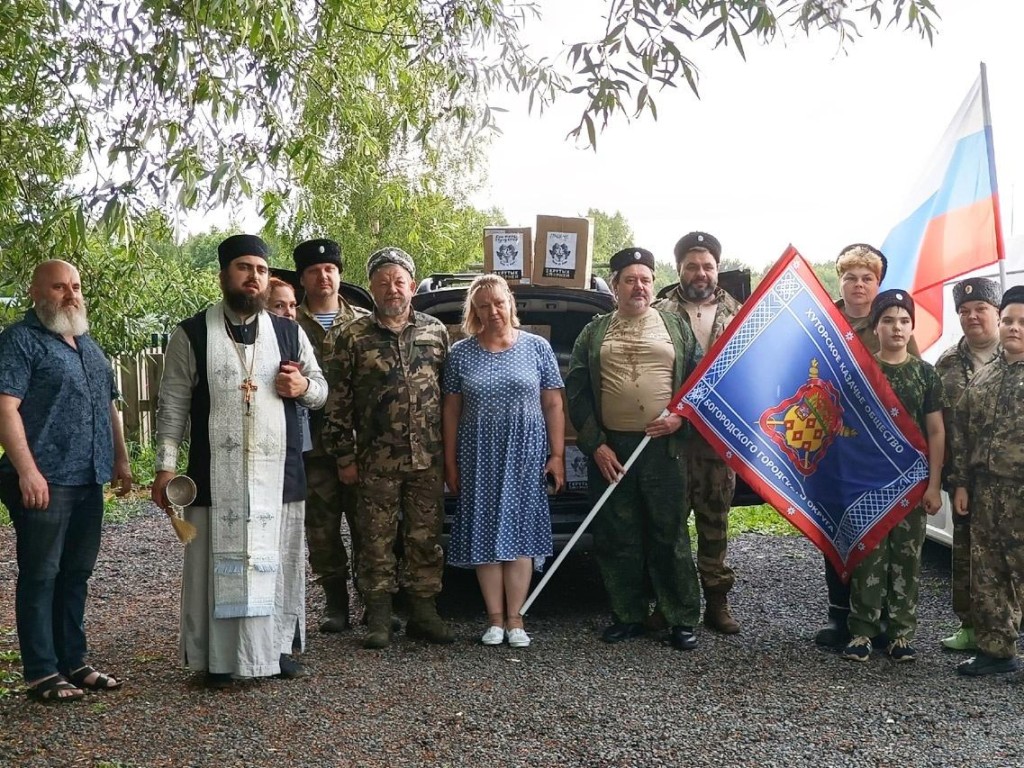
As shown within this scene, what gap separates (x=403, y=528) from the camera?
5.75 meters

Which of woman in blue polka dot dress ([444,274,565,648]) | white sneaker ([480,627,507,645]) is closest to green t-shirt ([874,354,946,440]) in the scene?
woman in blue polka dot dress ([444,274,565,648])

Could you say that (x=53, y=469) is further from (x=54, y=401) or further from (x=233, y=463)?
(x=233, y=463)

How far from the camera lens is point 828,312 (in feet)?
18.0

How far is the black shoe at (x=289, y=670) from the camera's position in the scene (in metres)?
5.06

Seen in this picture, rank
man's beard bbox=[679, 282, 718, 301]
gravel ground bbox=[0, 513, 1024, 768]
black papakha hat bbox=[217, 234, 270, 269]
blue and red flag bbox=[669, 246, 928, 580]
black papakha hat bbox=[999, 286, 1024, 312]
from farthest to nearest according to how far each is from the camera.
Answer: man's beard bbox=[679, 282, 718, 301]
blue and red flag bbox=[669, 246, 928, 580]
black papakha hat bbox=[999, 286, 1024, 312]
black papakha hat bbox=[217, 234, 270, 269]
gravel ground bbox=[0, 513, 1024, 768]

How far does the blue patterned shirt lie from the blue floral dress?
5.99 feet

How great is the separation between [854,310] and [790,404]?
68 cm

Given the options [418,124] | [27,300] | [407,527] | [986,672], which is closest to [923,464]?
[986,672]

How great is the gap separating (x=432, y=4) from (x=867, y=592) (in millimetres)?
3828

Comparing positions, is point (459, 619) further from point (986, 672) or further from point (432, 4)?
point (432, 4)

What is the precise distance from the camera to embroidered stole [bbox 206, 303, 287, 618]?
482 centimetres

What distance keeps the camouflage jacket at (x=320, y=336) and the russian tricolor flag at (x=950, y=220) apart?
3464 millimetres

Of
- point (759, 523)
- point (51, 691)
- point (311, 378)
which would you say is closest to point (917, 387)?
point (311, 378)

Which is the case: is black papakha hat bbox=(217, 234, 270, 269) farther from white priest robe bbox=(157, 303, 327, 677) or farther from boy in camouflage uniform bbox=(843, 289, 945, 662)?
boy in camouflage uniform bbox=(843, 289, 945, 662)
